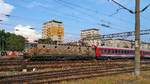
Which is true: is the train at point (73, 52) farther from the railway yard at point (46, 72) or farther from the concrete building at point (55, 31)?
the concrete building at point (55, 31)

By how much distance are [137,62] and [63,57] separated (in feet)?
83.6

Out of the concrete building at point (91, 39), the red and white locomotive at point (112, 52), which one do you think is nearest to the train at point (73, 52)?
the red and white locomotive at point (112, 52)

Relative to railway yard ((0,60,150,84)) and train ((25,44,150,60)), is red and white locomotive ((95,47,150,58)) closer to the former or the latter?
train ((25,44,150,60))

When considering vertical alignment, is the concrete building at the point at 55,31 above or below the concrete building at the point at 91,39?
above

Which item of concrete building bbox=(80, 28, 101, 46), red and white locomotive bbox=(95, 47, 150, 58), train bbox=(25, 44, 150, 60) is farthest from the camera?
concrete building bbox=(80, 28, 101, 46)

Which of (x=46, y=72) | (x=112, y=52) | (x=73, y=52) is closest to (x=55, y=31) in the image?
(x=112, y=52)

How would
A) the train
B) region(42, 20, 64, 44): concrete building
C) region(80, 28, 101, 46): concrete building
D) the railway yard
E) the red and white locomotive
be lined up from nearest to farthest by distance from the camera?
1. the railway yard
2. the train
3. the red and white locomotive
4. region(80, 28, 101, 46): concrete building
5. region(42, 20, 64, 44): concrete building

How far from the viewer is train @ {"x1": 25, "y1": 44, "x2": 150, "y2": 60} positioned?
42.6 meters

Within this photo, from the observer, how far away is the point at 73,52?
48562mm

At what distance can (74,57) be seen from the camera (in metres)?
48.9

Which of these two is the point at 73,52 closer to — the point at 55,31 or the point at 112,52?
the point at 112,52

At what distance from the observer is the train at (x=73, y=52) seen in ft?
140

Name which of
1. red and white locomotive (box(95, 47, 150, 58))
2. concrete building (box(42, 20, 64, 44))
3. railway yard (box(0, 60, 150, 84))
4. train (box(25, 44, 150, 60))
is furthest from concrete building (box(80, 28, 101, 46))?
railway yard (box(0, 60, 150, 84))

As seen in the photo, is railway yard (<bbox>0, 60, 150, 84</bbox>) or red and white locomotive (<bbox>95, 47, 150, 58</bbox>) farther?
red and white locomotive (<bbox>95, 47, 150, 58</bbox>)
